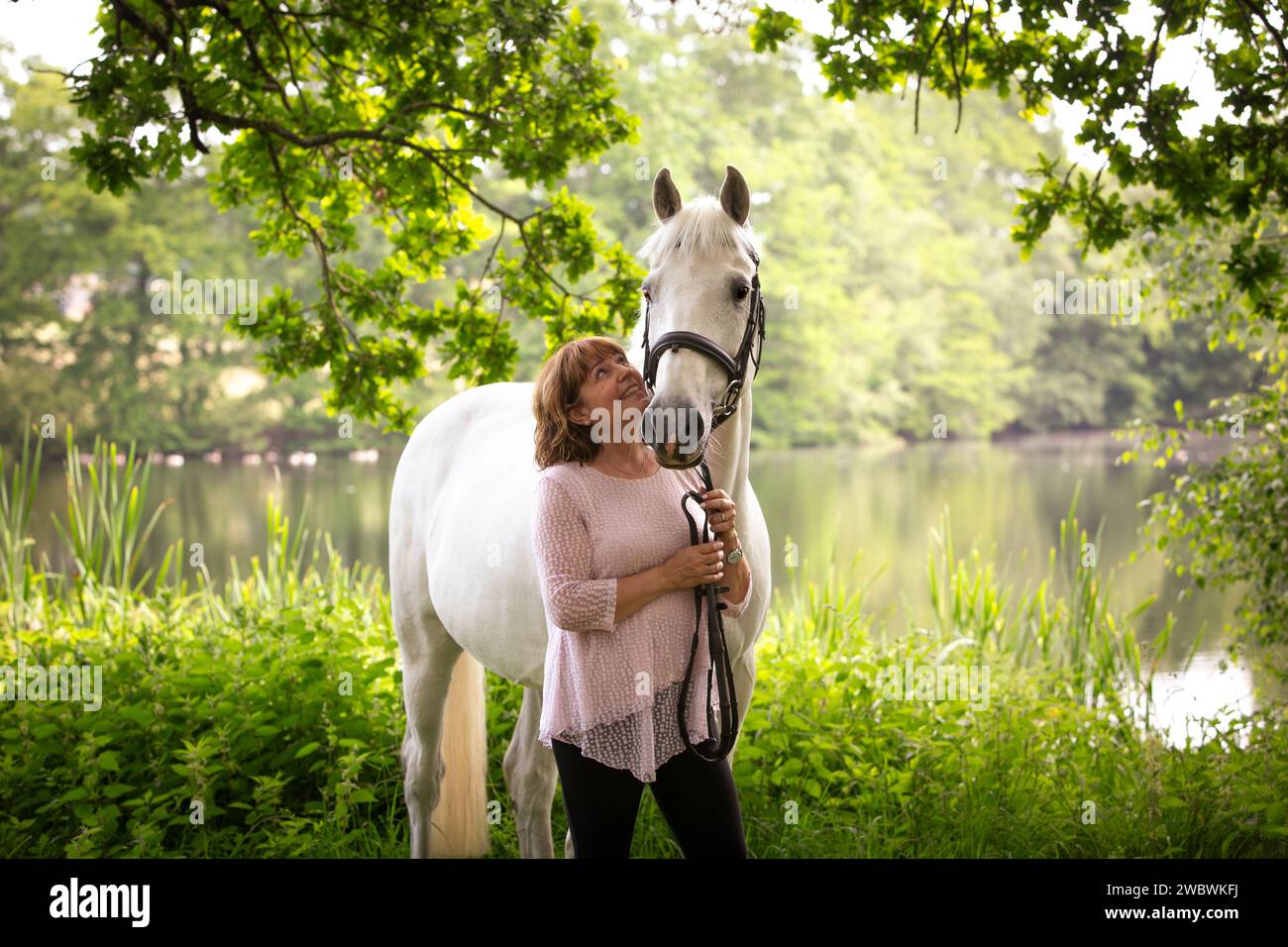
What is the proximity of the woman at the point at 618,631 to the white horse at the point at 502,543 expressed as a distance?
8 cm

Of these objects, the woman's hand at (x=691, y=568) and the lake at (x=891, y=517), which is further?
the lake at (x=891, y=517)

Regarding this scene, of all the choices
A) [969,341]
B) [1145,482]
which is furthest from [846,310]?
[1145,482]

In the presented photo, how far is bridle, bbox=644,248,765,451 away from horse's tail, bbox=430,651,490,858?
1.62 metres

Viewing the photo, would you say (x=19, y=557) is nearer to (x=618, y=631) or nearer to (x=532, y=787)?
(x=532, y=787)

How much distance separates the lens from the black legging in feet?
6.81

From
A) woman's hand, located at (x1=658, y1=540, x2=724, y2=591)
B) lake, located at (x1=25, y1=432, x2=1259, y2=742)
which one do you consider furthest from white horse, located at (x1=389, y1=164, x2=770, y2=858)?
lake, located at (x1=25, y1=432, x2=1259, y2=742)

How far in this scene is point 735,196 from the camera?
233 centimetres

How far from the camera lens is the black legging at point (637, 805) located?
2.08 m

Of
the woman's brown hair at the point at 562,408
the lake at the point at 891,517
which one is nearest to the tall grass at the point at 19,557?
the lake at the point at 891,517

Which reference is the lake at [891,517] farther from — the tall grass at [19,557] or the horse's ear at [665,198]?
the horse's ear at [665,198]

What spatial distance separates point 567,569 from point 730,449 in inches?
20.9

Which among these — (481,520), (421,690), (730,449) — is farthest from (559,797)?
(730,449)

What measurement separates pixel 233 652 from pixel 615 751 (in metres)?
2.82
